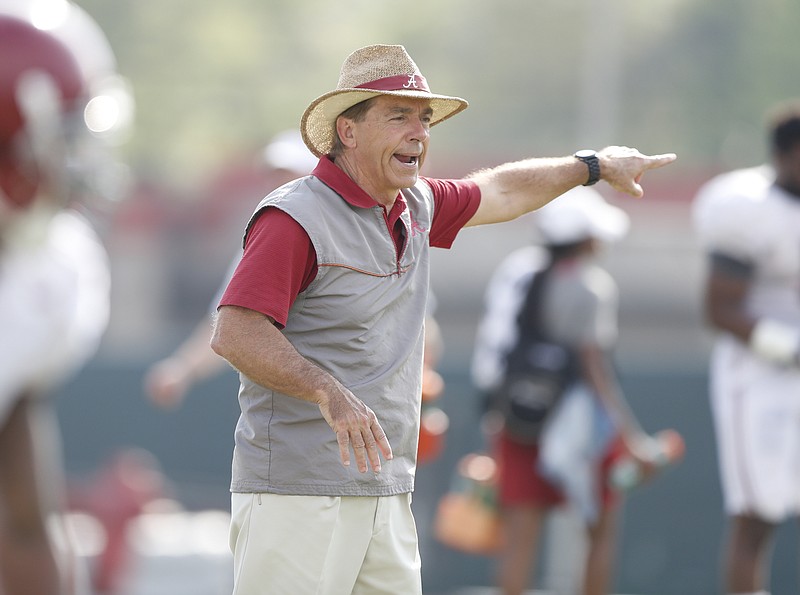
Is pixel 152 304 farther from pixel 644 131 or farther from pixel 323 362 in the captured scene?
pixel 323 362

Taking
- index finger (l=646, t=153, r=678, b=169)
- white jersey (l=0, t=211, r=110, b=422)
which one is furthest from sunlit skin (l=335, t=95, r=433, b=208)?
white jersey (l=0, t=211, r=110, b=422)

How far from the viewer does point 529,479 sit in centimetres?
767

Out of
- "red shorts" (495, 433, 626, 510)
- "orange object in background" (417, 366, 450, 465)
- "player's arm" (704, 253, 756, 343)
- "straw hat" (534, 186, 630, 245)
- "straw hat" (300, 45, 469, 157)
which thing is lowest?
"red shorts" (495, 433, 626, 510)

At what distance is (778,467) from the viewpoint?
6.67 metres

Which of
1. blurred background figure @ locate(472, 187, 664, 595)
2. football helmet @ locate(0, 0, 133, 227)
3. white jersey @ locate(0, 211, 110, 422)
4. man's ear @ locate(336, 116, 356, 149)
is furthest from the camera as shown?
blurred background figure @ locate(472, 187, 664, 595)

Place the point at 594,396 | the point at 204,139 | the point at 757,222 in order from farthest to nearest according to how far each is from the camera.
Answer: the point at 204,139, the point at 594,396, the point at 757,222

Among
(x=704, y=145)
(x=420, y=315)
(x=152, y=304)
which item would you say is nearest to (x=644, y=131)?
(x=704, y=145)

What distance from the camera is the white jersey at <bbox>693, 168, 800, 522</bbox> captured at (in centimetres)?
662

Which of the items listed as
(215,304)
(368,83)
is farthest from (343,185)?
(215,304)

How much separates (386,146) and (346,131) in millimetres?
155

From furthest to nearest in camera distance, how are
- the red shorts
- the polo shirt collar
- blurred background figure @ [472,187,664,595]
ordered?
the red shorts
blurred background figure @ [472,187,664,595]
the polo shirt collar

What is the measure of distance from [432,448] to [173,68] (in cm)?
2820

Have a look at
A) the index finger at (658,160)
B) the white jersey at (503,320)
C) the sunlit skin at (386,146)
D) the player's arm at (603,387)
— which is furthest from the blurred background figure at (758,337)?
the sunlit skin at (386,146)

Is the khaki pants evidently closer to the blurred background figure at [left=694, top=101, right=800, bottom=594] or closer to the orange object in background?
the orange object in background
